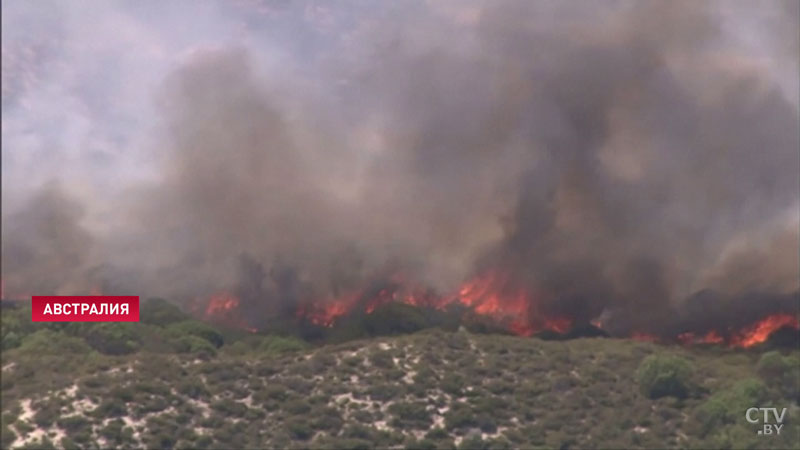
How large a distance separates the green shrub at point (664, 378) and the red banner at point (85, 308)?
113ft

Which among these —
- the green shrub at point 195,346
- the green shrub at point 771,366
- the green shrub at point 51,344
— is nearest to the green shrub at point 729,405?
the green shrub at point 771,366

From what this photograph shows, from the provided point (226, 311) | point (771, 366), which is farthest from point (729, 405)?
point (226, 311)

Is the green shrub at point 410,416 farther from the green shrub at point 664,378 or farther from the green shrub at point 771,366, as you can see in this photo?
the green shrub at point 771,366

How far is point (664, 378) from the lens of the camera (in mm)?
83062

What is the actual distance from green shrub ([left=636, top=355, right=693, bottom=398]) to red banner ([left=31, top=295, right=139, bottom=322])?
34.3 m

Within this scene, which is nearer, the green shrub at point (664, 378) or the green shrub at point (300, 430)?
the green shrub at point (300, 430)

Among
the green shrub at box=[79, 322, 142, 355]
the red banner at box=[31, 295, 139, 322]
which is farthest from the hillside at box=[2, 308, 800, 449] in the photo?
the red banner at box=[31, 295, 139, 322]

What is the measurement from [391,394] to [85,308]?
23.3m

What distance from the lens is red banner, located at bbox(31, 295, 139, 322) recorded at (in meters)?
88.9

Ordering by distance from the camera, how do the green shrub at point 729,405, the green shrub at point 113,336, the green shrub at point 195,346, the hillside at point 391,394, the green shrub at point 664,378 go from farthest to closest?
the green shrub at point 113,336, the green shrub at point 195,346, the green shrub at point 664,378, the green shrub at point 729,405, the hillside at point 391,394

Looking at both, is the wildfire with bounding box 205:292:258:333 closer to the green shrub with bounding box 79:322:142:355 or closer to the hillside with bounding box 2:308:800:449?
the hillside with bounding box 2:308:800:449

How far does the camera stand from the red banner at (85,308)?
88875 millimetres

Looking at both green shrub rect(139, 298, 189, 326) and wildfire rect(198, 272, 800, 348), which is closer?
wildfire rect(198, 272, 800, 348)

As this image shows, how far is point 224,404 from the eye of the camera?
8050 cm
